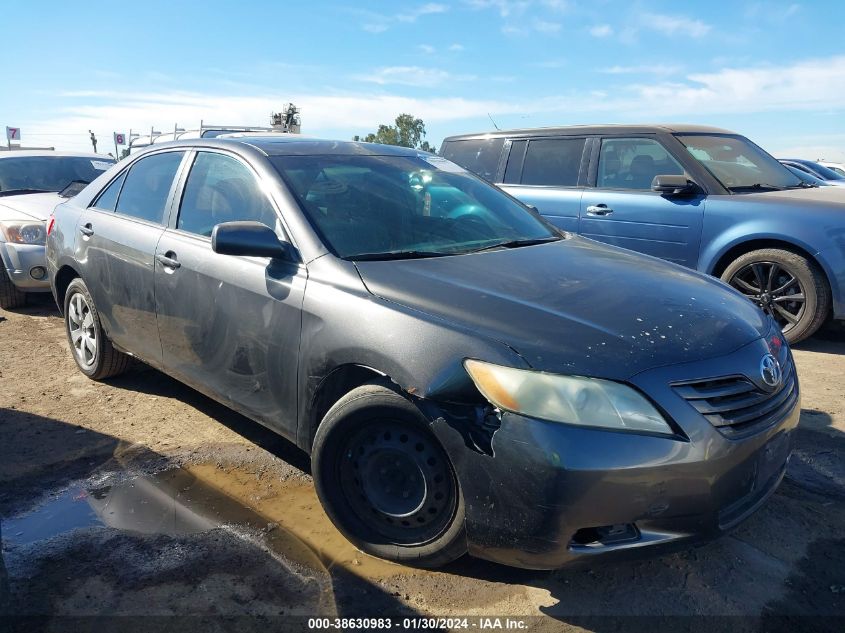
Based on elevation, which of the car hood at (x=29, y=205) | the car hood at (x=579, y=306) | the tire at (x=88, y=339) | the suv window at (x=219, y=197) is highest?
the suv window at (x=219, y=197)

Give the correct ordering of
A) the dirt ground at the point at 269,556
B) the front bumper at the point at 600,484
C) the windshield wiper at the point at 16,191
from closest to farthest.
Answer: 1. the front bumper at the point at 600,484
2. the dirt ground at the point at 269,556
3. the windshield wiper at the point at 16,191

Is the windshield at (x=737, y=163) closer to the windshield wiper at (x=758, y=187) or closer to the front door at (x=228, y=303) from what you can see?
the windshield wiper at (x=758, y=187)

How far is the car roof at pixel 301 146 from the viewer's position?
3.55m

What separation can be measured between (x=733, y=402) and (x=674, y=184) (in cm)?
391

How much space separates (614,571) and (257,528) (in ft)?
4.92

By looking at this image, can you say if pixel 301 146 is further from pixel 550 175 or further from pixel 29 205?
pixel 29 205

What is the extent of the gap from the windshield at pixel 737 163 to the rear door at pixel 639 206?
287 millimetres

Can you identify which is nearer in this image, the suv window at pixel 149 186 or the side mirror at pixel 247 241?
the side mirror at pixel 247 241

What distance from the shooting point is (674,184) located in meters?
5.80

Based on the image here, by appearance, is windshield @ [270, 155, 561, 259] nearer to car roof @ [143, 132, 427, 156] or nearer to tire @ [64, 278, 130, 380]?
car roof @ [143, 132, 427, 156]

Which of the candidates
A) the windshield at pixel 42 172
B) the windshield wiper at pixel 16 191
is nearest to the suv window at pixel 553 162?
the windshield at pixel 42 172

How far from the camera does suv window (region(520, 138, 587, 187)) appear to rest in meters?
6.74

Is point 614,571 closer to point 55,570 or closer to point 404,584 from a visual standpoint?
point 404,584

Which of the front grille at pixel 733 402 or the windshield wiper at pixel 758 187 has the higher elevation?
the windshield wiper at pixel 758 187
